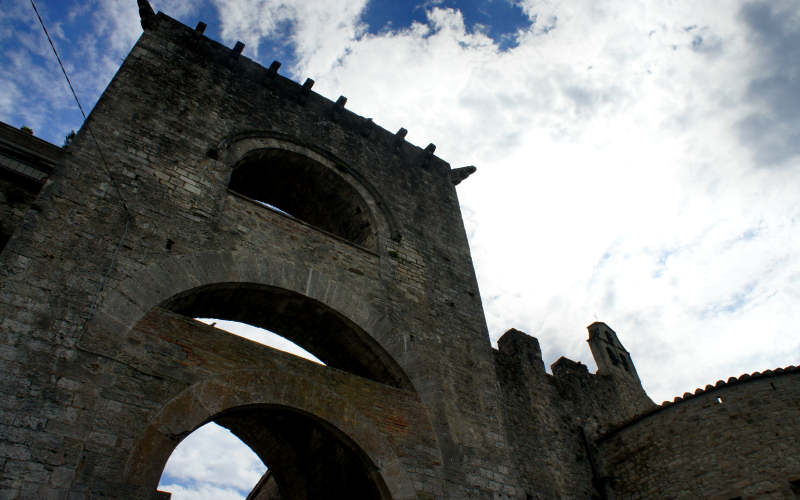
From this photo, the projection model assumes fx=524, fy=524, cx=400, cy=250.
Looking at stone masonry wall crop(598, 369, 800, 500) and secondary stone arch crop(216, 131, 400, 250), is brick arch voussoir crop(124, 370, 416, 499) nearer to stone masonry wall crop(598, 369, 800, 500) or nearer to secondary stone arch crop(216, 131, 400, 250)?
secondary stone arch crop(216, 131, 400, 250)

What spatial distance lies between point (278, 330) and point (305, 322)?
0.44 meters

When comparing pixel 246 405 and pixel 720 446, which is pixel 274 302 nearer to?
pixel 246 405

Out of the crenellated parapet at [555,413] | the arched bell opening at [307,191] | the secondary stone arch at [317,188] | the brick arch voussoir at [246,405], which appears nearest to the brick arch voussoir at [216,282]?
the brick arch voussoir at [246,405]

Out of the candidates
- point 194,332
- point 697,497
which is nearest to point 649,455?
point 697,497

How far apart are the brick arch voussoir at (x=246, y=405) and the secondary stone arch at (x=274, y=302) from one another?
37.3 inches

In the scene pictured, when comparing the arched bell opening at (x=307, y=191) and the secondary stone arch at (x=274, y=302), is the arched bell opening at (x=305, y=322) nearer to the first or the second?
the secondary stone arch at (x=274, y=302)

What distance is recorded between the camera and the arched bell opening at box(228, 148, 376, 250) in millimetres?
8391

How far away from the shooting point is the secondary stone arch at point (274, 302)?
5383mm

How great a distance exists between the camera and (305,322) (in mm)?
6812

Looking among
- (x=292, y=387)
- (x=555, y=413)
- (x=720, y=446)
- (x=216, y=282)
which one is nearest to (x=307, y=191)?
(x=216, y=282)

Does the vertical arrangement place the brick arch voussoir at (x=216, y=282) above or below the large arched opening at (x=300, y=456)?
above

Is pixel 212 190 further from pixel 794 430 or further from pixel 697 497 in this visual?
pixel 794 430

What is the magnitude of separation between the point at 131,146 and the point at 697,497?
31.9 feet

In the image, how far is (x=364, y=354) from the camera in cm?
691
